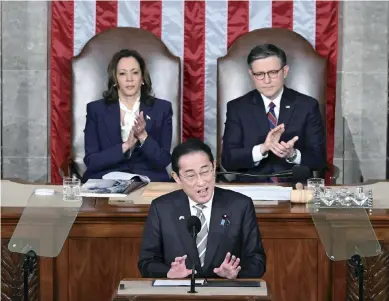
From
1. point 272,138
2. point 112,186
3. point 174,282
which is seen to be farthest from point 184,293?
point 272,138

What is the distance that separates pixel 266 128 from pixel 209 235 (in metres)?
2.05

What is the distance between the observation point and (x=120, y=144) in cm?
596

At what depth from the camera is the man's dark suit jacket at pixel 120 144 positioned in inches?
235

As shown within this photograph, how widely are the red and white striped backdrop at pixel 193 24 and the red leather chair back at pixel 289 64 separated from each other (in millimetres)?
386

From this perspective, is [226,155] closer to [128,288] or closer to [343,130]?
[343,130]

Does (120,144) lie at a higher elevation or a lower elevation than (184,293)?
higher

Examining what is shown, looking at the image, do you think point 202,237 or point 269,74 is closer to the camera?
point 202,237

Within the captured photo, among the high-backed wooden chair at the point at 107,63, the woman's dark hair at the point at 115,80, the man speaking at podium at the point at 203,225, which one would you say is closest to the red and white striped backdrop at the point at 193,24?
the high-backed wooden chair at the point at 107,63

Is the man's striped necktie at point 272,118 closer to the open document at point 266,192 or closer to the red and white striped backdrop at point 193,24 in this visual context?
the red and white striped backdrop at point 193,24

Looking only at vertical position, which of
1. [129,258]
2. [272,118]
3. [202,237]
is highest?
[272,118]

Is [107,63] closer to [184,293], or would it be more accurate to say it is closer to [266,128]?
[266,128]

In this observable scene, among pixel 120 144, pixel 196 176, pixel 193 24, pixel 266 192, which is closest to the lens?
pixel 196 176

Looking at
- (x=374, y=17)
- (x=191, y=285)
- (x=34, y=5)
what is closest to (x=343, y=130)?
(x=374, y=17)

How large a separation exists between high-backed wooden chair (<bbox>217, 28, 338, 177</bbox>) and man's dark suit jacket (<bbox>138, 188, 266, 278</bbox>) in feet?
7.32
